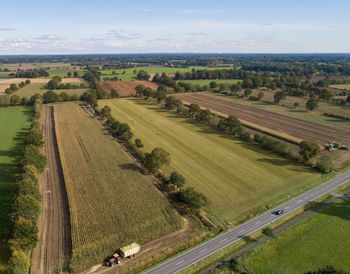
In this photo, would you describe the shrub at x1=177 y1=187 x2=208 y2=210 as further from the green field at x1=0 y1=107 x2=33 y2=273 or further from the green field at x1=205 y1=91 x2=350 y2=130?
the green field at x1=205 y1=91 x2=350 y2=130

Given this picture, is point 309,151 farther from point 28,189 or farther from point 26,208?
point 28,189

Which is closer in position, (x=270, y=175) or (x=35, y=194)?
(x=35, y=194)

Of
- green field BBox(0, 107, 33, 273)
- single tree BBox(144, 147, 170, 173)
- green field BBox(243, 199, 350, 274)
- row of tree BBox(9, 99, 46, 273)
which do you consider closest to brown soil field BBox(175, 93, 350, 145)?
green field BBox(243, 199, 350, 274)

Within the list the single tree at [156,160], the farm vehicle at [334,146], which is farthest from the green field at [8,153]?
the farm vehicle at [334,146]

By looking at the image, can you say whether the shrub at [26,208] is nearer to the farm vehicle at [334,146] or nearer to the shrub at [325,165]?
the shrub at [325,165]

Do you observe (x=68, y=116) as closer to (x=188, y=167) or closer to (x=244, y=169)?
(x=188, y=167)

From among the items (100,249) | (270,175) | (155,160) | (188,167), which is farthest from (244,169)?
(100,249)

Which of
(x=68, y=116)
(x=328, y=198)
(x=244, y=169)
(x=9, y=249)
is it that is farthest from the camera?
(x=68, y=116)
